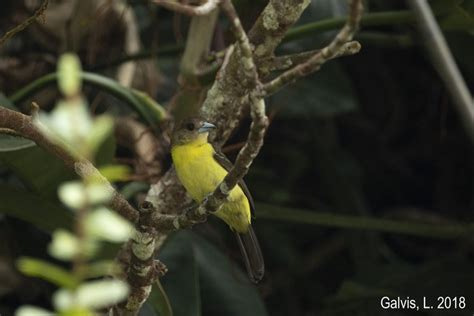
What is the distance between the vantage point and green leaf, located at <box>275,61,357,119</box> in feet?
9.99

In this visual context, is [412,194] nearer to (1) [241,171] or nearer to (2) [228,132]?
(2) [228,132]

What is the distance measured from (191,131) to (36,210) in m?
0.42

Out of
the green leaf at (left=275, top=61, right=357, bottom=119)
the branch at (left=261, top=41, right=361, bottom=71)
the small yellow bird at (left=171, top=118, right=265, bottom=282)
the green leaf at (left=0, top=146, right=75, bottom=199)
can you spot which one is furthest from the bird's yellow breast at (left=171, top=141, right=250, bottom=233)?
the green leaf at (left=275, top=61, right=357, bottom=119)

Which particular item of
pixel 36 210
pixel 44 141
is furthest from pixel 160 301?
pixel 44 141

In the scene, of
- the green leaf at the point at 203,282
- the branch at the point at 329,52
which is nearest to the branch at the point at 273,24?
the branch at the point at 329,52

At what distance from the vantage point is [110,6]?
117 inches

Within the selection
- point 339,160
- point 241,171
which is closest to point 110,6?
point 339,160

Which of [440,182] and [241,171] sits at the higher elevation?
[440,182]

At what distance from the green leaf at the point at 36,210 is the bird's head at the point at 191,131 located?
0.33m

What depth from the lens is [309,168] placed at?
373 cm

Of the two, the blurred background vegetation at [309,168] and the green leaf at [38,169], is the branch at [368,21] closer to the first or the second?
the blurred background vegetation at [309,168]

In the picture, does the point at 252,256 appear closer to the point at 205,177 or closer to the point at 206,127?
the point at 205,177

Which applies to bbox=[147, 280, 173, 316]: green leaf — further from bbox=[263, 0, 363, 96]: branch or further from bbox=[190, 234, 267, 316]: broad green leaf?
bbox=[263, 0, 363, 96]: branch

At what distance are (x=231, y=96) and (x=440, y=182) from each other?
1884 millimetres
